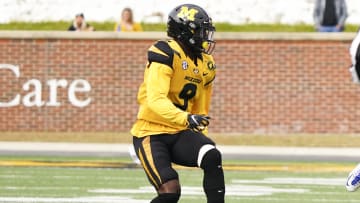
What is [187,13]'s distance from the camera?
8977 millimetres

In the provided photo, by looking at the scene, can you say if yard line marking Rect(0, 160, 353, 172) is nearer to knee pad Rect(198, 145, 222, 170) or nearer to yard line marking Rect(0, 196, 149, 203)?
yard line marking Rect(0, 196, 149, 203)

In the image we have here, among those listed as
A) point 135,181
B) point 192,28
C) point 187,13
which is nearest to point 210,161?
point 192,28

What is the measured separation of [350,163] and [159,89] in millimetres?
8997

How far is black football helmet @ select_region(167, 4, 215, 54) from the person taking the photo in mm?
8930

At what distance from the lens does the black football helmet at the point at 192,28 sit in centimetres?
893

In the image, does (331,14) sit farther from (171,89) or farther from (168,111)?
(168,111)

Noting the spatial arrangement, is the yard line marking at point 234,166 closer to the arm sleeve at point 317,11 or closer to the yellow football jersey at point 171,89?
the arm sleeve at point 317,11

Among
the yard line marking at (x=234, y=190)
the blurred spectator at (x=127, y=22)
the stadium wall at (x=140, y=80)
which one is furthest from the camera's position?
the blurred spectator at (x=127, y=22)

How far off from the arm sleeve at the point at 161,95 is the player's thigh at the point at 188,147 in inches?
10.4

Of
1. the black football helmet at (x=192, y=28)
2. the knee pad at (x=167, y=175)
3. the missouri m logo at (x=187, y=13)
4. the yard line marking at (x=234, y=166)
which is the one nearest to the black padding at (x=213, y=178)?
the knee pad at (x=167, y=175)

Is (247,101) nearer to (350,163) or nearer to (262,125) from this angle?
(262,125)

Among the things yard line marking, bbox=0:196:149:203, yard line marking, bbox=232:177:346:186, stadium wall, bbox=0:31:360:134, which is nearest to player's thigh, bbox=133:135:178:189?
yard line marking, bbox=0:196:149:203

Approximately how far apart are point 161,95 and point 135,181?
18.2 feet

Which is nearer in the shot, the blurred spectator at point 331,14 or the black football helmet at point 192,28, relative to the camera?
the black football helmet at point 192,28
